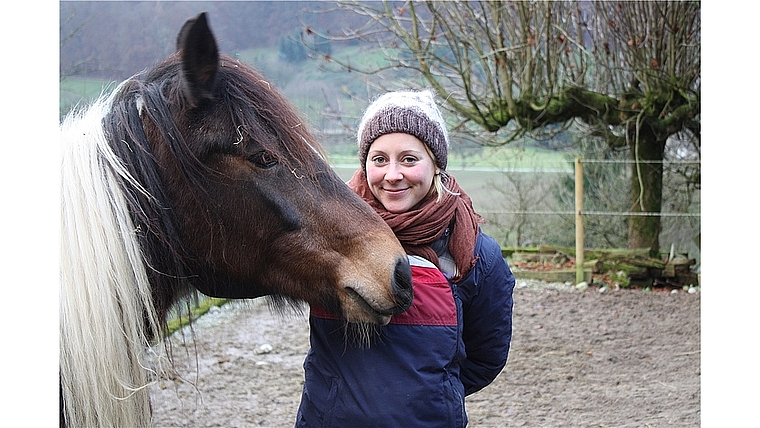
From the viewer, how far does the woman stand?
63.1 inches

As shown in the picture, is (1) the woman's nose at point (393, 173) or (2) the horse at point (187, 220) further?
(1) the woman's nose at point (393, 173)

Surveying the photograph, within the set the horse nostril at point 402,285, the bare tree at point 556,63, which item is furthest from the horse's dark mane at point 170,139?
the bare tree at point 556,63

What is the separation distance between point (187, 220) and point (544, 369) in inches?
160

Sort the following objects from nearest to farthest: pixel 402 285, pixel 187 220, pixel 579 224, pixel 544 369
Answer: pixel 402 285 → pixel 187 220 → pixel 544 369 → pixel 579 224

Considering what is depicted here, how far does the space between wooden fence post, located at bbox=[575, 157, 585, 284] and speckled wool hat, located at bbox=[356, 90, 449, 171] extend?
241 inches

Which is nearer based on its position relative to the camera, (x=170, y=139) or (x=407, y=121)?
(x=170, y=139)

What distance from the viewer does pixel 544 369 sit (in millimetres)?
5098

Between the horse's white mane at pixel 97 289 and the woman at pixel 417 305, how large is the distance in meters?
0.44

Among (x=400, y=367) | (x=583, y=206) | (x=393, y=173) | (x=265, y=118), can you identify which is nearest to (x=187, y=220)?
(x=265, y=118)

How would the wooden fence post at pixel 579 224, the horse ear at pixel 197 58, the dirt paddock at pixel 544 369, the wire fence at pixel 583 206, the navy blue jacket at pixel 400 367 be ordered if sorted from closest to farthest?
1. the horse ear at pixel 197 58
2. the navy blue jacket at pixel 400 367
3. the dirt paddock at pixel 544 369
4. the wooden fence post at pixel 579 224
5. the wire fence at pixel 583 206

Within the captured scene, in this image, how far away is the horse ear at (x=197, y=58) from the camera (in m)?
1.47

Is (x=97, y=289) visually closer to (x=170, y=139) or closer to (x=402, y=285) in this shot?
(x=170, y=139)

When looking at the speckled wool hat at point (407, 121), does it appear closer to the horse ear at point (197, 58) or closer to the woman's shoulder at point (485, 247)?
the woman's shoulder at point (485, 247)
